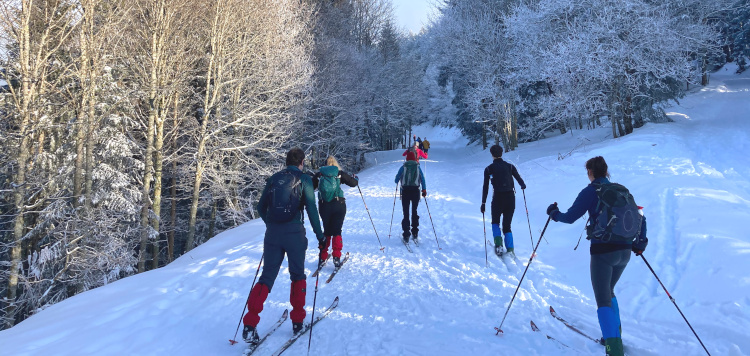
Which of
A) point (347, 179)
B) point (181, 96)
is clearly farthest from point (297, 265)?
point (181, 96)

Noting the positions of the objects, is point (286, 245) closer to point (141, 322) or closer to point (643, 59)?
point (141, 322)

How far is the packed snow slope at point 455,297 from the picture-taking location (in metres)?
4.45

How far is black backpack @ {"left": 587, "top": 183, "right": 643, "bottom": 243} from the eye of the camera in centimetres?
370

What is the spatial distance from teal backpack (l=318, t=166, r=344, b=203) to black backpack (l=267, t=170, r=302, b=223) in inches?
92.2

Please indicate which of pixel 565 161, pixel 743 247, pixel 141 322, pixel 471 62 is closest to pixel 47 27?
pixel 141 322

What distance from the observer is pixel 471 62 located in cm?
2648

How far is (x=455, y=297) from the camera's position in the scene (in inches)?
230

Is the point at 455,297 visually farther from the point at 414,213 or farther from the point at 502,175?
the point at 414,213

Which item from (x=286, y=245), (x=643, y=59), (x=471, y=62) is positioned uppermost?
(x=471, y=62)

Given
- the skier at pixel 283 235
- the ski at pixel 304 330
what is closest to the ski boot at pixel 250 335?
the skier at pixel 283 235

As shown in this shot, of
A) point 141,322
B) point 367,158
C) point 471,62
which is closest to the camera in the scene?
point 141,322

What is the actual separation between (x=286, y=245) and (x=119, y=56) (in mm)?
11687

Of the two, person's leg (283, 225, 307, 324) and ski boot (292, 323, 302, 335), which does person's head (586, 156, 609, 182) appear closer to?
person's leg (283, 225, 307, 324)

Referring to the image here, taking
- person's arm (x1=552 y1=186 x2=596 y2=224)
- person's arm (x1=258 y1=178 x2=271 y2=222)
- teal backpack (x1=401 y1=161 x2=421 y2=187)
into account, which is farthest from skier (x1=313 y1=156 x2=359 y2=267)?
person's arm (x1=552 y1=186 x2=596 y2=224)
